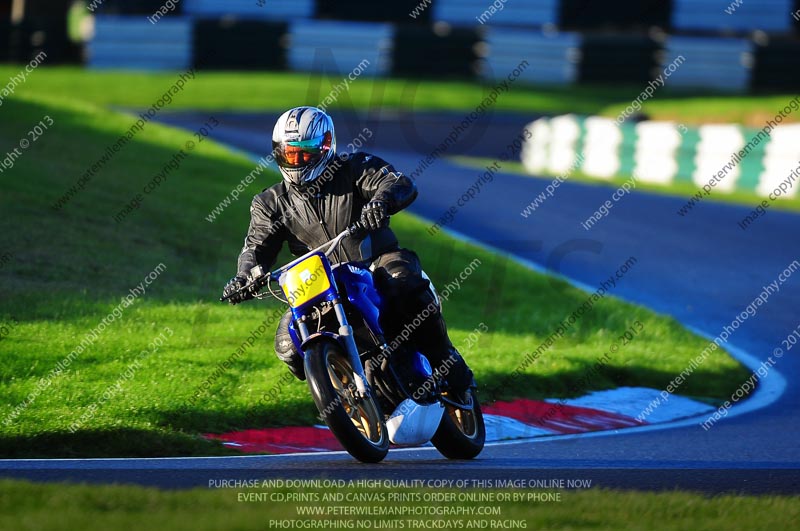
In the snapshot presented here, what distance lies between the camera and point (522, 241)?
17.0 meters

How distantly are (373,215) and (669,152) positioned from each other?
17.2m

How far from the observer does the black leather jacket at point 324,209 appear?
24.1 feet

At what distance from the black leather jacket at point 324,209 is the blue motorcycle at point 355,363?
256 millimetres

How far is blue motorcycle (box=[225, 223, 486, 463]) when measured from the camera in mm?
6633

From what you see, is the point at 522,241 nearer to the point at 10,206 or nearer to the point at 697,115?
the point at 10,206

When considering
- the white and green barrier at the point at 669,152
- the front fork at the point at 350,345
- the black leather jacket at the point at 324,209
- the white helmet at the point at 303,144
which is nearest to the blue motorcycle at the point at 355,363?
the front fork at the point at 350,345

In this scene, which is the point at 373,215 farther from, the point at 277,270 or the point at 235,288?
the point at 235,288

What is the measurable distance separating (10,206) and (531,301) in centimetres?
571

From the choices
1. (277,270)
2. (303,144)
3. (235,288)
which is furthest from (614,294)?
(277,270)

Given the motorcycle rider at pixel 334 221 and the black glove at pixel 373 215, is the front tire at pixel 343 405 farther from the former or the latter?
the black glove at pixel 373 215

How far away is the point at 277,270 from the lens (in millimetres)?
6887

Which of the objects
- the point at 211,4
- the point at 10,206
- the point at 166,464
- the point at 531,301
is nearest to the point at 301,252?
the point at 166,464

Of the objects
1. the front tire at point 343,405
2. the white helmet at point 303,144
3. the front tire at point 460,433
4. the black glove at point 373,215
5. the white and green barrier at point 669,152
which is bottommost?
the white and green barrier at point 669,152

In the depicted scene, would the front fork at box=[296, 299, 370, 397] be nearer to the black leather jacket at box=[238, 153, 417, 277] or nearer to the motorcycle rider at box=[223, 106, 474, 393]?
the motorcycle rider at box=[223, 106, 474, 393]
